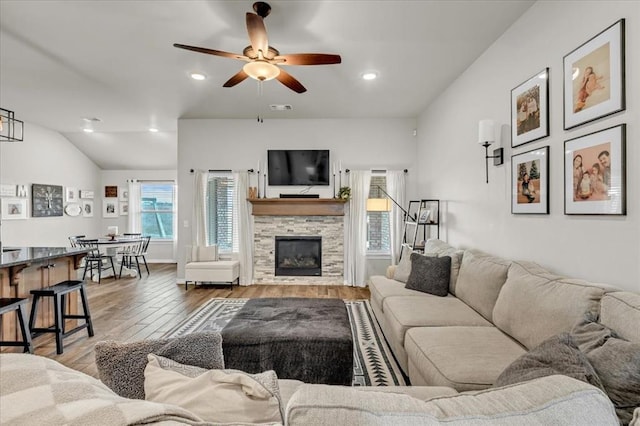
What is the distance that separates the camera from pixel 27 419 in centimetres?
55

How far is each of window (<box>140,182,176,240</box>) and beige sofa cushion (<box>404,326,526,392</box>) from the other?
7844mm

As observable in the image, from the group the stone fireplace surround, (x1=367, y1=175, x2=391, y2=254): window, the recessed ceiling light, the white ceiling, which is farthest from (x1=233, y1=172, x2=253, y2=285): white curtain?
the recessed ceiling light

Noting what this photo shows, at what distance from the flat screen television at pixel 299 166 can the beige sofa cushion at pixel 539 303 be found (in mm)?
3877

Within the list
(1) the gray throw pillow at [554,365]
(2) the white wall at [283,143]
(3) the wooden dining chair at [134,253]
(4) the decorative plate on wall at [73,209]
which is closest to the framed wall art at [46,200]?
(4) the decorative plate on wall at [73,209]

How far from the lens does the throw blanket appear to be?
55 cm

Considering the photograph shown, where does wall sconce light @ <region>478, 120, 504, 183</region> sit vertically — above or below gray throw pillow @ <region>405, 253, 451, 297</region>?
above

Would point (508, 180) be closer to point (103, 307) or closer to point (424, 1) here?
point (424, 1)

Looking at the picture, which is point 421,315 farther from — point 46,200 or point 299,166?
point 46,200

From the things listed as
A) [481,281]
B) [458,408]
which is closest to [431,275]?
[481,281]

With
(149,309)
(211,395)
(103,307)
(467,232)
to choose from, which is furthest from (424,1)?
(103,307)

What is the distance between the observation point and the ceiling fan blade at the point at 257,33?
2.33 metres

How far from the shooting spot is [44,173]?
6.84 metres

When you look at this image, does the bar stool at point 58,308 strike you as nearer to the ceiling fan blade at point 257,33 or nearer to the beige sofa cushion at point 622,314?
the ceiling fan blade at point 257,33

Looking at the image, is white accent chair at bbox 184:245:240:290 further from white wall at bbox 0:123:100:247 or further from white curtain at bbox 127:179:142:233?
white curtain at bbox 127:179:142:233
